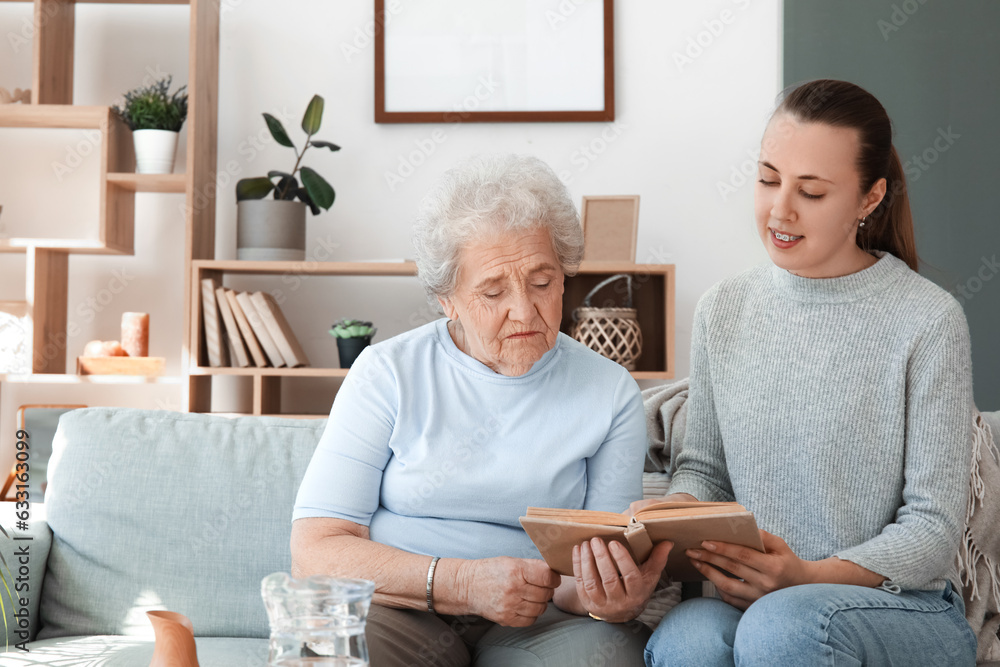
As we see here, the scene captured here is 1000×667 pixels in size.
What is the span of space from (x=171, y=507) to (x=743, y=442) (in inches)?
41.5

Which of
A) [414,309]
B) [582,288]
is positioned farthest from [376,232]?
[582,288]

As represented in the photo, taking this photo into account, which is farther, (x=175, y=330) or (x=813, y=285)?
(x=175, y=330)

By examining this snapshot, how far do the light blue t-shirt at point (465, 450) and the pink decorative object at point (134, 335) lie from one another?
4.70 feet

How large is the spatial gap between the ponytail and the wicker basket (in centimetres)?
110

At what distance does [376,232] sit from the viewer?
9.32 feet

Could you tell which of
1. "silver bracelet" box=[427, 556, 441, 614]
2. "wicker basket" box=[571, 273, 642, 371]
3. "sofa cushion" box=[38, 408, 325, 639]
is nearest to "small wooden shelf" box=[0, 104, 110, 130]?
"sofa cushion" box=[38, 408, 325, 639]

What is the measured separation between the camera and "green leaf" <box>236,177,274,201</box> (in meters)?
2.61

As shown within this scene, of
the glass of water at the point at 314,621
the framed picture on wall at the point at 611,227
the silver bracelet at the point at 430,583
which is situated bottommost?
the silver bracelet at the point at 430,583

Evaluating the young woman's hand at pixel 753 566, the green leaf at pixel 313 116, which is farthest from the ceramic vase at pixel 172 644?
the green leaf at pixel 313 116

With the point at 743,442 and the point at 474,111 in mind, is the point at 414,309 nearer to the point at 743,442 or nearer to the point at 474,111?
the point at 474,111

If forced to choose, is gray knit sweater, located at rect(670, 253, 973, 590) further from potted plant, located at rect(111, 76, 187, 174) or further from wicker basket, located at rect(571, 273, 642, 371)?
potted plant, located at rect(111, 76, 187, 174)

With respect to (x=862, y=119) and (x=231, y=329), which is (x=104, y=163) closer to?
(x=231, y=329)

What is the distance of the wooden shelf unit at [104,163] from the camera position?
2582 mm
